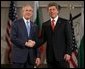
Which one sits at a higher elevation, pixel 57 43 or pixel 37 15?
pixel 37 15

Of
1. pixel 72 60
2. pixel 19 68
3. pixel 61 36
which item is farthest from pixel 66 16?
pixel 19 68

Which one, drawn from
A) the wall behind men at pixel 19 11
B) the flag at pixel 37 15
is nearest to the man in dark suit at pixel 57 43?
the flag at pixel 37 15

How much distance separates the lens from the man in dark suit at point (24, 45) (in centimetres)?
207

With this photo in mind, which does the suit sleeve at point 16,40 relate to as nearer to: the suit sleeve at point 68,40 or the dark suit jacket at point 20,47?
the dark suit jacket at point 20,47

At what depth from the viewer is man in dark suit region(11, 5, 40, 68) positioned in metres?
2.07

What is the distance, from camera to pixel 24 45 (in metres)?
2.06

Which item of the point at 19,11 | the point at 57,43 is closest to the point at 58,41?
the point at 57,43

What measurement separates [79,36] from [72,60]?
0.32m

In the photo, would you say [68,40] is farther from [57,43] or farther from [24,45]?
[24,45]

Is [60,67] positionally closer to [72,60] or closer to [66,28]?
[66,28]

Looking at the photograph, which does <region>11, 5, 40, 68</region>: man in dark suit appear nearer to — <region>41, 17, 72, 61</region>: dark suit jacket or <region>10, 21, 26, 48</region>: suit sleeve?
<region>10, 21, 26, 48</region>: suit sleeve

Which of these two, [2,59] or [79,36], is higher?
[79,36]

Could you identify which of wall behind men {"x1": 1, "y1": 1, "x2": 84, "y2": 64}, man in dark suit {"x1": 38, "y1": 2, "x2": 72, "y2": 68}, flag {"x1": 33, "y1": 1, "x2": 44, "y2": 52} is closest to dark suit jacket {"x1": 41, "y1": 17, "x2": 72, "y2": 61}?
man in dark suit {"x1": 38, "y1": 2, "x2": 72, "y2": 68}

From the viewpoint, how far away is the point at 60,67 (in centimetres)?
207
